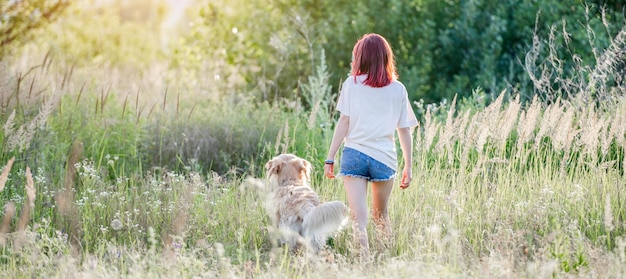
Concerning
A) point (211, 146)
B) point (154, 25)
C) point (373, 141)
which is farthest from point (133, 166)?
point (154, 25)

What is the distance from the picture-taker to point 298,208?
556cm

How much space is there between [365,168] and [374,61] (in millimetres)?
723

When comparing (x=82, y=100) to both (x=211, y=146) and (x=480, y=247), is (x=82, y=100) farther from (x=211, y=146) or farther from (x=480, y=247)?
(x=480, y=247)

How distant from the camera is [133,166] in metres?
8.33

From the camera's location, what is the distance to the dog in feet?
17.1

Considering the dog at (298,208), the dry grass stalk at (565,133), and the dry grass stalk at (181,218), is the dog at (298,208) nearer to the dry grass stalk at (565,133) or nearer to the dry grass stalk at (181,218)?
the dry grass stalk at (181,218)

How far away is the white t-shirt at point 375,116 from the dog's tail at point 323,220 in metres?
0.48

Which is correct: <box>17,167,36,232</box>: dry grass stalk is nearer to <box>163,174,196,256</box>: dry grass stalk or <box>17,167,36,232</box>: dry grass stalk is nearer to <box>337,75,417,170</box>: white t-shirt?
<box>163,174,196,256</box>: dry grass stalk

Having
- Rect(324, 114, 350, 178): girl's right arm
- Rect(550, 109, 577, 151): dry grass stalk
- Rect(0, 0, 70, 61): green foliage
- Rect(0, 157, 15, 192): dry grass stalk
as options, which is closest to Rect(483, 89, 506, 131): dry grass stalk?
Rect(550, 109, 577, 151): dry grass stalk

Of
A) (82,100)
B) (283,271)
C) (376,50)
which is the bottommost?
(283,271)

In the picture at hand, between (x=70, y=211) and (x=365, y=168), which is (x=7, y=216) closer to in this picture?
(x=70, y=211)

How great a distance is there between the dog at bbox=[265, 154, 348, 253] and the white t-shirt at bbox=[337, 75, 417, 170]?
0.48 metres

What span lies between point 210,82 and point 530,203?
724cm

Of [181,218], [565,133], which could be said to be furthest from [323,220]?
[565,133]
